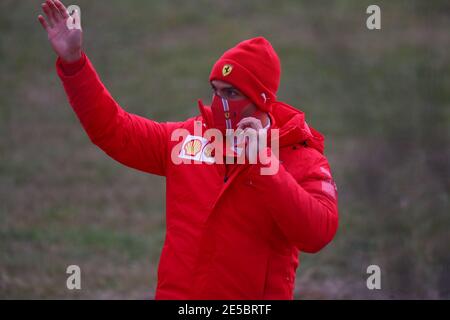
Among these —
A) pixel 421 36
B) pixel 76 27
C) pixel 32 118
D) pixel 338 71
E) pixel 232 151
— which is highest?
Answer: pixel 421 36

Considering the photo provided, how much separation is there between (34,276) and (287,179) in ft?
14.3

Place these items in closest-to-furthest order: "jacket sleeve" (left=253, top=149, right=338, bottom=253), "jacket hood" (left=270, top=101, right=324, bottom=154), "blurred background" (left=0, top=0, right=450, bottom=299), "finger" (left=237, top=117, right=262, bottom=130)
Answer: "jacket sleeve" (left=253, top=149, right=338, bottom=253)
"finger" (left=237, top=117, right=262, bottom=130)
"jacket hood" (left=270, top=101, right=324, bottom=154)
"blurred background" (left=0, top=0, right=450, bottom=299)

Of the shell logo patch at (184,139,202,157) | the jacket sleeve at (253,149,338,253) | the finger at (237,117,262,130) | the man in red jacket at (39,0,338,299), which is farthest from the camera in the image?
the shell logo patch at (184,139,202,157)

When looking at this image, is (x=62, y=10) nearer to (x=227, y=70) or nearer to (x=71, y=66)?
(x=71, y=66)

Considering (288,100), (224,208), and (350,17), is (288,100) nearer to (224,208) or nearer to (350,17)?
(350,17)

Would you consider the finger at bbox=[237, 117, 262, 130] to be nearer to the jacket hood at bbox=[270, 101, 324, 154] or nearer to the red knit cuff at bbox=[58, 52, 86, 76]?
the jacket hood at bbox=[270, 101, 324, 154]

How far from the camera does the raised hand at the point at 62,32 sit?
11.6 feet

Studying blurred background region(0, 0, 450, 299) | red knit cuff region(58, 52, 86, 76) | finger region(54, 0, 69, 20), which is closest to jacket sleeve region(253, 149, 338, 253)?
red knit cuff region(58, 52, 86, 76)

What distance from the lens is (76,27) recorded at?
355 cm

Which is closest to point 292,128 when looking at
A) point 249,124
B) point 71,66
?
point 249,124

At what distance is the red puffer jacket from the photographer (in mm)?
3410

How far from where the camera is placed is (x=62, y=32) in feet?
11.6

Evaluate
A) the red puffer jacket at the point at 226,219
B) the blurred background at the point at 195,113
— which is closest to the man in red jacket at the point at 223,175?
the red puffer jacket at the point at 226,219

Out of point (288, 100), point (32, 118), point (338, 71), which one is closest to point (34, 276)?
point (32, 118)
